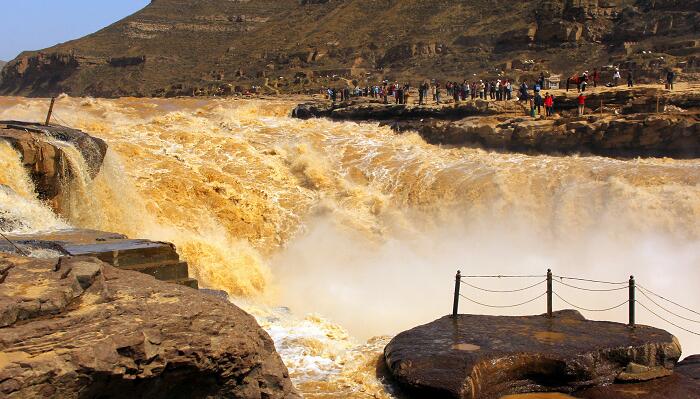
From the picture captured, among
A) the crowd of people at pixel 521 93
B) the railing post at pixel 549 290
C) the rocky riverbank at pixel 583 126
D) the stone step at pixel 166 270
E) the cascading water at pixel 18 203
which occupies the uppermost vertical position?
the crowd of people at pixel 521 93

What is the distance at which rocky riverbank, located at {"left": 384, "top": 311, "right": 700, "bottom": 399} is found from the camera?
7.73 meters

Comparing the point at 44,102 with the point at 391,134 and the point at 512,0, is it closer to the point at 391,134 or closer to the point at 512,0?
the point at 391,134

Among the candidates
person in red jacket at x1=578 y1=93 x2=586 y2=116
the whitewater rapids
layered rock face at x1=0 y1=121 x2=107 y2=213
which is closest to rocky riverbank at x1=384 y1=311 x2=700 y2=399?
the whitewater rapids

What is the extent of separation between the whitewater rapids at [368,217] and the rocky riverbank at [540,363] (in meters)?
1.31

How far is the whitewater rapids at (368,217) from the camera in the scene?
42.3 ft

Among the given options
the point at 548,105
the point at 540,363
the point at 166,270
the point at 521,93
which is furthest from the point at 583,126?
the point at 166,270

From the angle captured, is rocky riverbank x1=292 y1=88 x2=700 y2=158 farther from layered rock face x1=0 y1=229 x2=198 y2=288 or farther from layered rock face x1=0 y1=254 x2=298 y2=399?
layered rock face x1=0 y1=254 x2=298 y2=399

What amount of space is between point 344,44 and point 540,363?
48308 millimetres

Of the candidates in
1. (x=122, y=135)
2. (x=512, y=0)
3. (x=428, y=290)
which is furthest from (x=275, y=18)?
(x=428, y=290)

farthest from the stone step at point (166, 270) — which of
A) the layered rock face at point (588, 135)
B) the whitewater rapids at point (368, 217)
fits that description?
the layered rock face at point (588, 135)

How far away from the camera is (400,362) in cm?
807

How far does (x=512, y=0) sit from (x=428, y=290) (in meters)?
39.5

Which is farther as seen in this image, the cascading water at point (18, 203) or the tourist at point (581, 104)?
the tourist at point (581, 104)

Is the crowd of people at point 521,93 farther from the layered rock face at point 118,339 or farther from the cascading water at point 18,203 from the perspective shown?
the layered rock face at point 118,339
